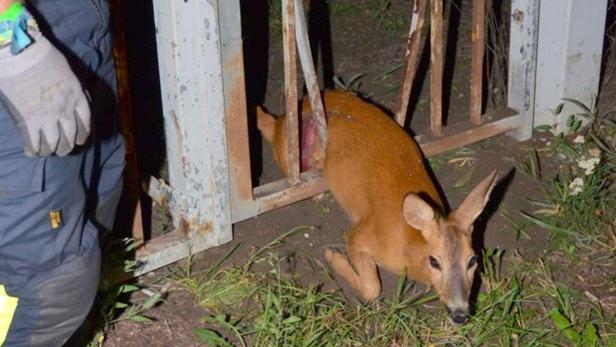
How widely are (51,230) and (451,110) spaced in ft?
11.2

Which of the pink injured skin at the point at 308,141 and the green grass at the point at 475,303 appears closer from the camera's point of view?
the green grass at the point at 475,303

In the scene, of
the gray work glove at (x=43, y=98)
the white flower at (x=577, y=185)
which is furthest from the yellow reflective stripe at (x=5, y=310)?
the white flower at (x=577, y=185)

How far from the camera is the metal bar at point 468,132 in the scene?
5.43 meters

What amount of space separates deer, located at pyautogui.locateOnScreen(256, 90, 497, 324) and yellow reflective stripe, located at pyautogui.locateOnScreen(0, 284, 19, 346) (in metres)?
1.72

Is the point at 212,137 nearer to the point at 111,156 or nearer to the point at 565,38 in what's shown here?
the point at 111,156

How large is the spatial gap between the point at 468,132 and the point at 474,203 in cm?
122

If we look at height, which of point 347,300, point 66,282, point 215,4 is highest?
point 215,4

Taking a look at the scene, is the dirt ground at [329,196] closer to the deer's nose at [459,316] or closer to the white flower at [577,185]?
the white flower at [577,185]

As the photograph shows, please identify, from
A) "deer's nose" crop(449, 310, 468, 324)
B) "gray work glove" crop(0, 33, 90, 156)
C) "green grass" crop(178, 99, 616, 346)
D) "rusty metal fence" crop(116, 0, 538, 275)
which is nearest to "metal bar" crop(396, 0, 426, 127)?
"rusty metal fence" crop(116, 0, 538, 275)

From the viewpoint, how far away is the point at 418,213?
437 centimetres

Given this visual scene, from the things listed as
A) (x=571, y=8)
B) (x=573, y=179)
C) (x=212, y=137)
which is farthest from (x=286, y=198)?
(x=571, y=8)

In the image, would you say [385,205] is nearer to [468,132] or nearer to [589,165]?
[468,132]

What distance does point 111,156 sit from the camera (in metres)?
3.90

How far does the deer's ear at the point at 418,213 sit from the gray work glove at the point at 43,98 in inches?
66.9
